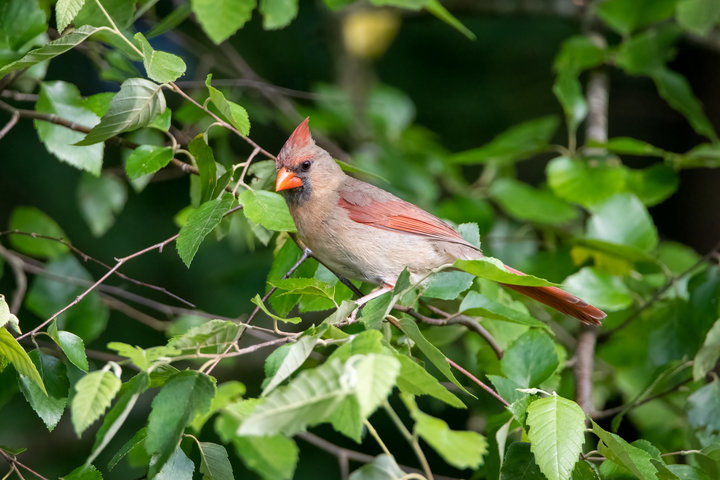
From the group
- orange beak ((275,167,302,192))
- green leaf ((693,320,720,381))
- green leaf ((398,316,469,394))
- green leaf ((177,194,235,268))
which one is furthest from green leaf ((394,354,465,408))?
green leaf ((693,320,720,381))

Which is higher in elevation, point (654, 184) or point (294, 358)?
point (294, 358)

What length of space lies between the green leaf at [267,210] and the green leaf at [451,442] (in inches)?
30.0

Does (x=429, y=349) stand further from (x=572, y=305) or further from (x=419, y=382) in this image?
(x=572, y=305)

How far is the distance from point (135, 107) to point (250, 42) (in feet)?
11.9

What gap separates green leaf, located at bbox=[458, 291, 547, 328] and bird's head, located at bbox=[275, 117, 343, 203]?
0.63 m

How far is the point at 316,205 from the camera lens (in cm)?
249

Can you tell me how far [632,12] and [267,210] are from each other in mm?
2328

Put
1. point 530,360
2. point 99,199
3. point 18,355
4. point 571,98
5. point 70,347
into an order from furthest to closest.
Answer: point 571,98 < point 99,199 < point 530,360 < point 70,347 < point 18,355

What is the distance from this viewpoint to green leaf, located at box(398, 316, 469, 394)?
152cm

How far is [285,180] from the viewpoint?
2.27 meters

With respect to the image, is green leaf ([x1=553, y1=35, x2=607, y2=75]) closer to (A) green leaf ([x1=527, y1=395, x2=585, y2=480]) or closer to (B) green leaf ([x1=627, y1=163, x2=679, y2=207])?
(B) green leaf ([x1=627, y1=163, x2=679, y2=207])

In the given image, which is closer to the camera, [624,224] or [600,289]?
[600,289]

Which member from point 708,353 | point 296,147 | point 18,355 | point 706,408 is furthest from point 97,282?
point 706,408

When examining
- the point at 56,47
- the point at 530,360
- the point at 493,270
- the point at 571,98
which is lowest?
the point at 530,360
